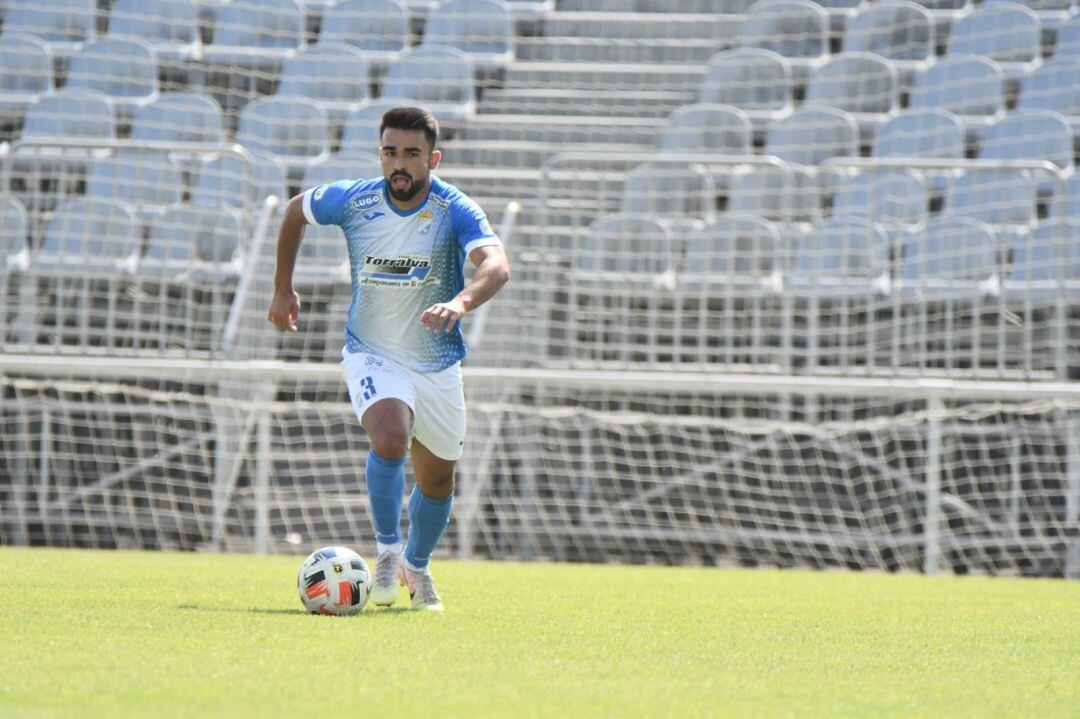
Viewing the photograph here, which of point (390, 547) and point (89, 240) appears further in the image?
point (89, 240)

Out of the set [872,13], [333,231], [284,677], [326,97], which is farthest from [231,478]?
[872,13]

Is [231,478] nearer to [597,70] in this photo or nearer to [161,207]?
[161,207]

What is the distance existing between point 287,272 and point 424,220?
0.56m

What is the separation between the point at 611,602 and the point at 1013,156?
674 cm

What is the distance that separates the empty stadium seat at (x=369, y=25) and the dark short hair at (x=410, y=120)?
9.01m

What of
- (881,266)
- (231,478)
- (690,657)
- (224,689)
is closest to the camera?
(224,689)

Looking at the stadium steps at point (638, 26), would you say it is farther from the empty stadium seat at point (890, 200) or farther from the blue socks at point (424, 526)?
the blue socks at point (424, 526)

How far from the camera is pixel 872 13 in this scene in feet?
44.3

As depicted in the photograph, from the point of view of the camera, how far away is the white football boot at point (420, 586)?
561 centimetres

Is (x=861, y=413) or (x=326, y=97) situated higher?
(x=326, y=97)

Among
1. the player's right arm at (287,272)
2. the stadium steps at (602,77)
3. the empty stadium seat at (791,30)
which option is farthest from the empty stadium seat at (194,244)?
the empty stadium seat at (791,30)

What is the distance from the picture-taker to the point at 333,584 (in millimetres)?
5141

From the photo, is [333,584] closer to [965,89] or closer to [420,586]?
[420,586]

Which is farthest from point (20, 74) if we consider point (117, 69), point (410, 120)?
point (410, 120)
